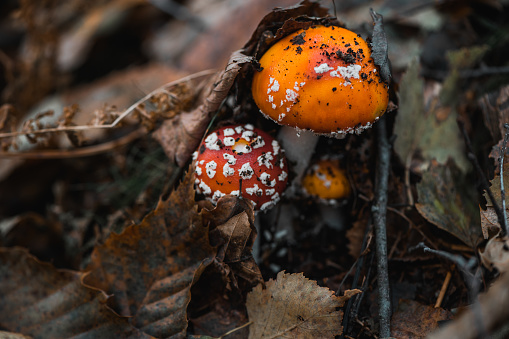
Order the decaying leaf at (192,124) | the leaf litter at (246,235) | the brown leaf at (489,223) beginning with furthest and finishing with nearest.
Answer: the decaying leaf at (192,124), the leaf litter at (246,235), the brown leaf at (489,223)

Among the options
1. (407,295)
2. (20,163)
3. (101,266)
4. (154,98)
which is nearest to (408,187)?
(407,295)

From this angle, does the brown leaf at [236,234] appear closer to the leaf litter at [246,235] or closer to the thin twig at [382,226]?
the leaf litter at [246,235]

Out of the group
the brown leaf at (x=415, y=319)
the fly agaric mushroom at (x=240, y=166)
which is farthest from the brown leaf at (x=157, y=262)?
the brown leaf at (x=415, y=319)

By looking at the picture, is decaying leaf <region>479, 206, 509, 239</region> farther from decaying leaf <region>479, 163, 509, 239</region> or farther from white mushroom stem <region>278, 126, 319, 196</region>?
white mushroom stem <region>278, 126, 319, 196</region>

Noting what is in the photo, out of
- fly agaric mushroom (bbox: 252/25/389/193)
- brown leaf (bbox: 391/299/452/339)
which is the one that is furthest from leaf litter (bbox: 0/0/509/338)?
fly agaric mushroom (bbox: 252/25/389/193)

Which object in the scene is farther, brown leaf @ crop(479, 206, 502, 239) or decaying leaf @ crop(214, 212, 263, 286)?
decaying leaf @ crop(214, 212, 263, 286)

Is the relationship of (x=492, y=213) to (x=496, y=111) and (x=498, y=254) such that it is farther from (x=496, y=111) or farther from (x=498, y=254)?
(x=496, y=111)

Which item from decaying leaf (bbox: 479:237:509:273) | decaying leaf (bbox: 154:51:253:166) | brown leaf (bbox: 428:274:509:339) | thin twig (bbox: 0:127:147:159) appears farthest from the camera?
thin twig (bbox: 0:127:147:159)
